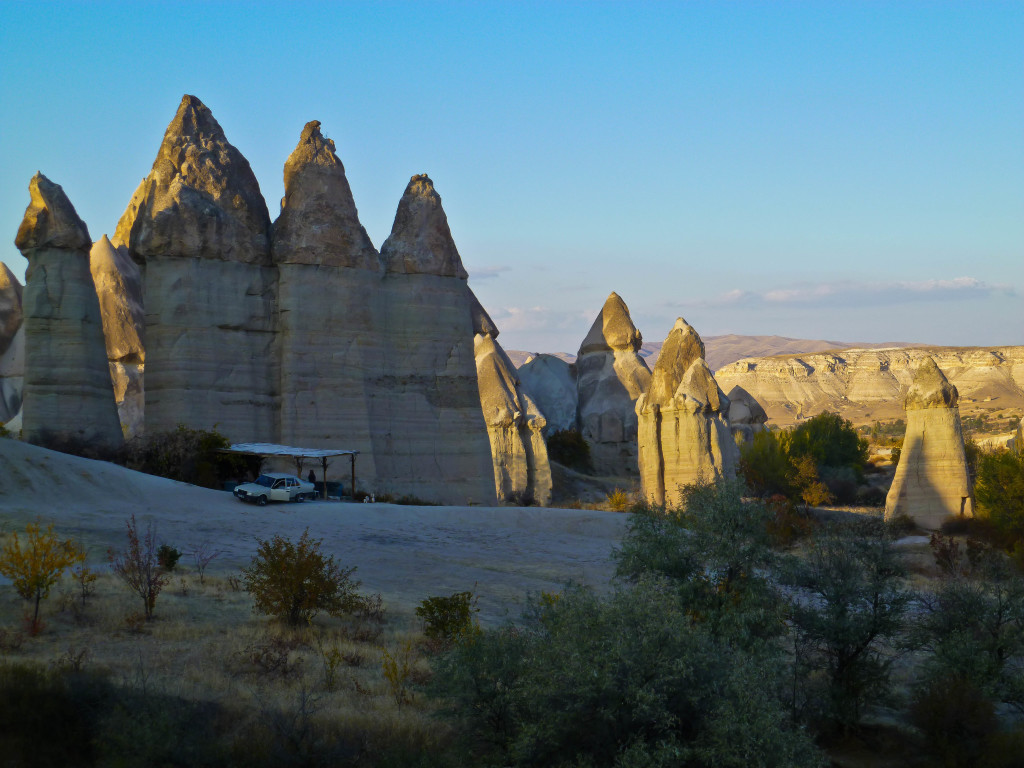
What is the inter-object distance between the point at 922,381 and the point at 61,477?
1898cm

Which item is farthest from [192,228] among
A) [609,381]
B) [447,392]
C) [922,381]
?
[609,381]

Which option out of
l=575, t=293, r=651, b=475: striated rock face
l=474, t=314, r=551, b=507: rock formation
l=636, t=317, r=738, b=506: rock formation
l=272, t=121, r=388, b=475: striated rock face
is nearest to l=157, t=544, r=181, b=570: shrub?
l=272, t=121, r=388, b=475: striated rock face

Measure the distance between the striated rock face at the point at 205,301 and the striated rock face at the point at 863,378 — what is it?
284ft

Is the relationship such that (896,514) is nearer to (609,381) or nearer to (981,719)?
(981,719)

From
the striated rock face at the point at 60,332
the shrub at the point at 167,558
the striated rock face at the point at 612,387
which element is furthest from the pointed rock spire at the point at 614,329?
the shrub at the point at 167,558

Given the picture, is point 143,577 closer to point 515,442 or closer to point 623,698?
point 623,698

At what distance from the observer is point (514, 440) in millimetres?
38344

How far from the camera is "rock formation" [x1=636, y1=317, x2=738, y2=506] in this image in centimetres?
3017

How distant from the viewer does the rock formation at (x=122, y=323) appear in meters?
37.8

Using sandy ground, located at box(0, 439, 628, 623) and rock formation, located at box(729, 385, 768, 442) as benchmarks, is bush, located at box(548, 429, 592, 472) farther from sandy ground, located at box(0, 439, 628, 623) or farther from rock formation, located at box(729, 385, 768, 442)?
sandy ground, located at box(0, 439, 628, 623)

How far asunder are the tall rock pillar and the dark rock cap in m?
15.9

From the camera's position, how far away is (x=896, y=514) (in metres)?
26.0

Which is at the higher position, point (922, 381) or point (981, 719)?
point (922, 381)

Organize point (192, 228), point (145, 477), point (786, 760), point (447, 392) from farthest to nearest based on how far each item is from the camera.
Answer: point (447, 392) → point (192, 228) → point (145, 477) → point (786, 760)
